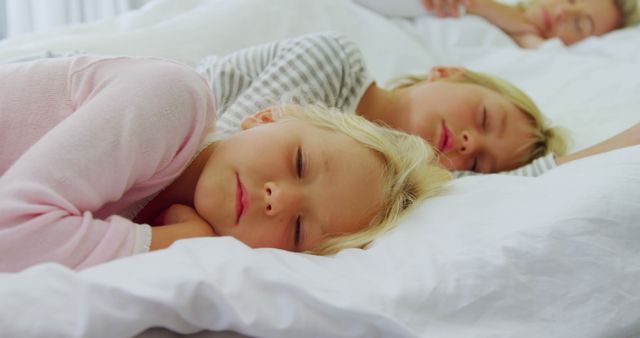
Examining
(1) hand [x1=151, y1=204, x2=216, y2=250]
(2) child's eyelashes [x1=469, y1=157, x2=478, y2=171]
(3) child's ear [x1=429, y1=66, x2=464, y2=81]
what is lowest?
(2) child's eyelashes [x1=469, y1=157, x2=478, y2=171]

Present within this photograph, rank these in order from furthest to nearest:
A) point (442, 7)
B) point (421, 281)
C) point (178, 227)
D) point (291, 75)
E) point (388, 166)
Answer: point (442, 7)
point (291, 75)
point (388, 166)
point (178, 227)
point (421, 281)

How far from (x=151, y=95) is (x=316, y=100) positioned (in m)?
0.59

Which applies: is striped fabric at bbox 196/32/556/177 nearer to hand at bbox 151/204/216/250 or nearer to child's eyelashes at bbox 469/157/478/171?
child's eyelashes at bbox 469/157/478/171

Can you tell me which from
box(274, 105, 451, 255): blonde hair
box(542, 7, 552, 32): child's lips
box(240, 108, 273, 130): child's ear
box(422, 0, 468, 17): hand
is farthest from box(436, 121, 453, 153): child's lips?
box(542, 7, 552, 32): child's lips

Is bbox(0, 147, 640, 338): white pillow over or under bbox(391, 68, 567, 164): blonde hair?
over

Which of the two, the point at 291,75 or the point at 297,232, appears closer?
the point at 297,232

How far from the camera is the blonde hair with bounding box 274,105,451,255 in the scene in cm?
85

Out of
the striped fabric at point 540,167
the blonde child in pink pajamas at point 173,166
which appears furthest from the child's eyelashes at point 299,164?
the striped fabric at point 540,167

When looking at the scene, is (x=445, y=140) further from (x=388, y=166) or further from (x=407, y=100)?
(x=388, y=166)

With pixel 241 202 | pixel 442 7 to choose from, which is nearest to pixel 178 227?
pixel 241 202

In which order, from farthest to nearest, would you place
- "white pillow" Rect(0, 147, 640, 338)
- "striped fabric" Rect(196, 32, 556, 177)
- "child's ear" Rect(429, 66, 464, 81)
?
"child's ear" Rect(429, 66, 464, 81), "striped fabric" Rect(196, 32, 556, 177), "white pillow" Rect(0, 147, 640, 338)

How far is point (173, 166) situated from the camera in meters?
0.85

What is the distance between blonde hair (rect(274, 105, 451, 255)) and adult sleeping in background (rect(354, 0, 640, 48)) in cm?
106

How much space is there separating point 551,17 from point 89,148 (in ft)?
5.63
